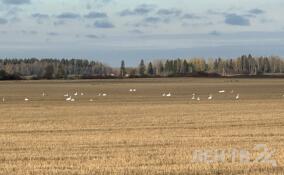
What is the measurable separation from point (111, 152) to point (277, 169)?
552 cm

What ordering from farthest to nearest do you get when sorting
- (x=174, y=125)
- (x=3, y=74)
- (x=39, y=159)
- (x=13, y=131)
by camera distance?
(x=3, y=74), (x=174, y=125), (x=13, y=131), (x=39, y=159)

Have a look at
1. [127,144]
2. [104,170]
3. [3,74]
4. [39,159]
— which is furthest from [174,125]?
[3,74]

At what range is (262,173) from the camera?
13570 millimetres

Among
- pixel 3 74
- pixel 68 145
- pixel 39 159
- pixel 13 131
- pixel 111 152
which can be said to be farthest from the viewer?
pixel 3 74

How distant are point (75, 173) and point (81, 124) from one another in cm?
1690

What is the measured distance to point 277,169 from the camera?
14.0 meters

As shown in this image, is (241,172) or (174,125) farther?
(174,125)

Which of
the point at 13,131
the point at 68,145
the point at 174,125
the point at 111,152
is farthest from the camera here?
the point at 174,125

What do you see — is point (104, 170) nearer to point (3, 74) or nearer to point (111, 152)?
point (111, 152)

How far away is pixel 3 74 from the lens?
167 meters

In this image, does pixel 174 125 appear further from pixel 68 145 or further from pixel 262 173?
pixel 262 173

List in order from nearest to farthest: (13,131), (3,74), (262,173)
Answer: (262,173) → (13,131) → (3,74)

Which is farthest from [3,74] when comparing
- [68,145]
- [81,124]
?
[68,145]

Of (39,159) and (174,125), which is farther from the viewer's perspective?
(174,125)
